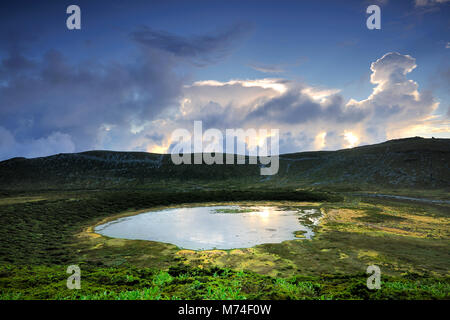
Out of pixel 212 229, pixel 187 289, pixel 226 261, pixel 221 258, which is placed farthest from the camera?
pixel 212 229

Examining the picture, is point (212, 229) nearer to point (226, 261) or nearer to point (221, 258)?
point (221, 258)

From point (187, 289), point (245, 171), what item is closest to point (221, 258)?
point (187, 289)

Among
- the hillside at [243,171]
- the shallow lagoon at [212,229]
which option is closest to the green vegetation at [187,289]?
the shallow lagoon at [212,229]

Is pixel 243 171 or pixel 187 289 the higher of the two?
pixel 243 171

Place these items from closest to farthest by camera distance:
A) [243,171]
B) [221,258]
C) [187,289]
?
[187,289]
[221,258]
[243,171]

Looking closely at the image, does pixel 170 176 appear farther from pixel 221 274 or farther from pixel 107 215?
pixel 221 274

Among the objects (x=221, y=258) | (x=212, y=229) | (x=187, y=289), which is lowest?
(x=212, y=229)

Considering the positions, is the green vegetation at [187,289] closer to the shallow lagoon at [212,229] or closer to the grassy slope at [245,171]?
the shallow lagoon at [212,229]

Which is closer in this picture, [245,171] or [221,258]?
[221,258]
